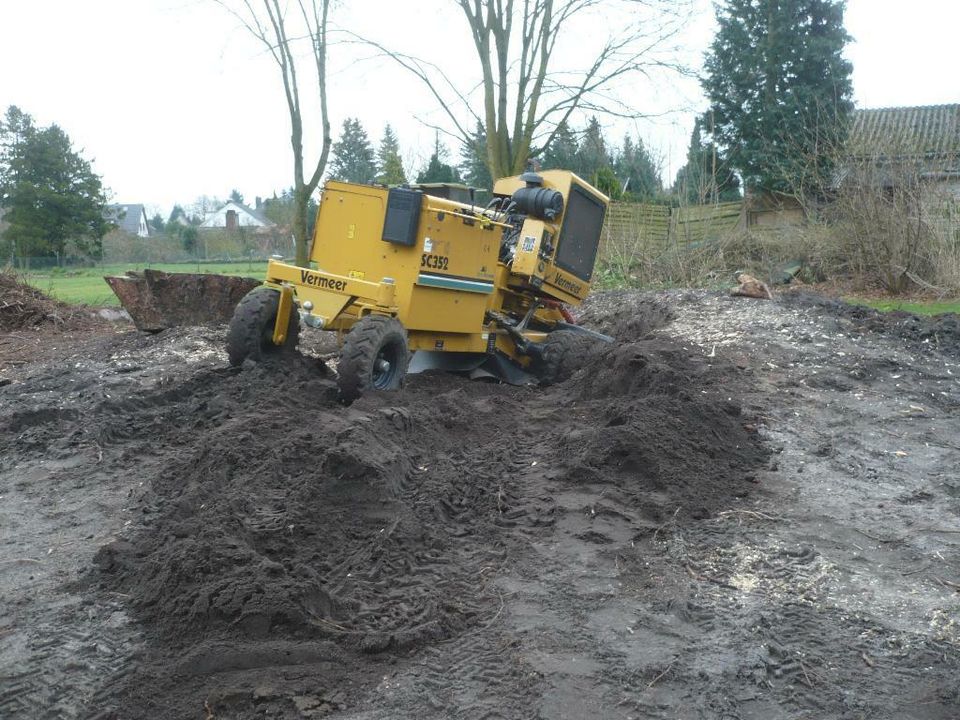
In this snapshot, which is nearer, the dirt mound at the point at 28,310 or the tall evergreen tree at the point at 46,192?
the dirt mound at the point at 28,310

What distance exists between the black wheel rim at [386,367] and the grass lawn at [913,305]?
9151 mm

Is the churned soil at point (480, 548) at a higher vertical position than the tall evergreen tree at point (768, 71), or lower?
lower

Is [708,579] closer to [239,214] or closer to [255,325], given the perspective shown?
[255,325]

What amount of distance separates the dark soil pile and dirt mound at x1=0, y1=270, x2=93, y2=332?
24.8ft

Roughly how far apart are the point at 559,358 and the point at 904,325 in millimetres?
4213

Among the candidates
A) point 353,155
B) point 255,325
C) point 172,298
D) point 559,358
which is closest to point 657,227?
point 559,358

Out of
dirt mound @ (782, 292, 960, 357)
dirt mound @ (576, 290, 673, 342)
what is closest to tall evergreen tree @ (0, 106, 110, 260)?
dirt mound @ (576, 290, 673, 342)

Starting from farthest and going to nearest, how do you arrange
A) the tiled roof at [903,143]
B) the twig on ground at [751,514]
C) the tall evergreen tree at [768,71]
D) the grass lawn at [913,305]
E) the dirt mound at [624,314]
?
the tall evergreen tree at [768,71]
the tiled roof at [903,143]
the grass lawn at [913,305]
the dirt mound at [624,314]
the twig on ground at [751,514]

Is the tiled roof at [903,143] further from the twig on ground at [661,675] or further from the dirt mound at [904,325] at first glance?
the twig on ground at [661,675]

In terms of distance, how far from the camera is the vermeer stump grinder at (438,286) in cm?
805

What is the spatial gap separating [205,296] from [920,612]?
10.4 m

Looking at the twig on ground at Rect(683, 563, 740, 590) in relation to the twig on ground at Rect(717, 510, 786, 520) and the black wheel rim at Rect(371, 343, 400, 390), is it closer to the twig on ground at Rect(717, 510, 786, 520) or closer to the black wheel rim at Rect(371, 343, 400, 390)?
the twig on ground at Rect(717, 510, 786, 520)

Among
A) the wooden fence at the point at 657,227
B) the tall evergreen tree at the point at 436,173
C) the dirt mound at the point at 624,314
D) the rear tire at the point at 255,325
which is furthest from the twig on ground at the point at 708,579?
the tall evergreen tree at the point at 436,173

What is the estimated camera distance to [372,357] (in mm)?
7574
